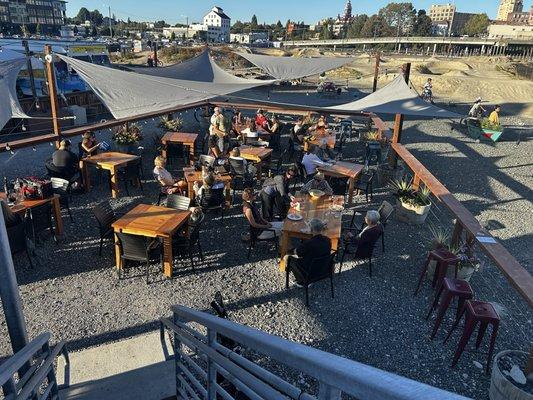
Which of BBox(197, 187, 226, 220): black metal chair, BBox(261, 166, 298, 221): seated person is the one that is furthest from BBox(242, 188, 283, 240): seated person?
BBox(197, 187, 226, 220): black metal chair

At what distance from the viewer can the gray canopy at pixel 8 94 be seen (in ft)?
23.8

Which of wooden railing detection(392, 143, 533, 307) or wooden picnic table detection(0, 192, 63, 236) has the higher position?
wooden railing detection(392, 143, 533, 307)

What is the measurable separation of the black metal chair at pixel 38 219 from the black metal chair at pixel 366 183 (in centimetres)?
584

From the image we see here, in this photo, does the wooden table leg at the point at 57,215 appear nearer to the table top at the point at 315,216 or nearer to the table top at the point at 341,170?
the table top at the point at 315,216

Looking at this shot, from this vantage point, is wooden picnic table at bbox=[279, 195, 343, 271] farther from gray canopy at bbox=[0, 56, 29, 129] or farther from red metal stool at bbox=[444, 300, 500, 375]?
gray canopy at bbox=[0, 56, 29, 129]

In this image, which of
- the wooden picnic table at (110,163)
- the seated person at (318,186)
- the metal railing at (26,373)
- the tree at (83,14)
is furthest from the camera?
the tree at (83,14)

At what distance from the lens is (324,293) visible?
5559 mm

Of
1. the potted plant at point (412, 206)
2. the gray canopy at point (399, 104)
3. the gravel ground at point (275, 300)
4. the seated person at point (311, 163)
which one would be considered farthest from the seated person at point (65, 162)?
the potted plant at point (412, 206)

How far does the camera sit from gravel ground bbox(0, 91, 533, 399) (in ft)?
14.9

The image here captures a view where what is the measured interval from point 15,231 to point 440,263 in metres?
5.86

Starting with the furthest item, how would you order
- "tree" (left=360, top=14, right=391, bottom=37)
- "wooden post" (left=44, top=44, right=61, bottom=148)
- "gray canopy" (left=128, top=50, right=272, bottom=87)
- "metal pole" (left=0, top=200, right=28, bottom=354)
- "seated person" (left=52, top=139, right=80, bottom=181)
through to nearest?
1. "tree" (left=360, top=14, right=391, bottom=37)
2. "gray canopy" (left=128, top=50, right=272, bottom=87)
3. "seated person" (left=52, top=139, right=80, bottom=181)
4. "wooden post" (left=44, top=44, right=61, bottom=148)
5. "metal pole" (left=0, top=200, right=28, bottom=354)

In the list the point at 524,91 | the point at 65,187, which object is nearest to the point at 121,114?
the point at 65,187

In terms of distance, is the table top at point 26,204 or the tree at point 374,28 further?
the tree at point 374,28

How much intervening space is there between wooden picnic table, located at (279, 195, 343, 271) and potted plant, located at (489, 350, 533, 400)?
2450 millimetres
